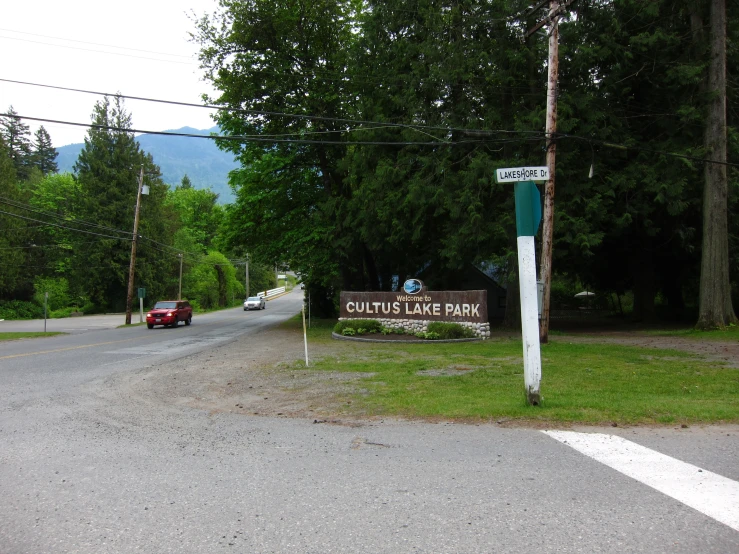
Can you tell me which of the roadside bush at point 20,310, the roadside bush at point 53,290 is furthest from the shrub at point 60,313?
the roadside bush at point 53,290

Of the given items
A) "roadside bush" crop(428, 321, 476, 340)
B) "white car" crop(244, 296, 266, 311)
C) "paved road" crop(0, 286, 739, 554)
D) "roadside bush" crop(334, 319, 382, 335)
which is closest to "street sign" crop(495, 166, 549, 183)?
"paved road" crop(0, 286, 739, 554)

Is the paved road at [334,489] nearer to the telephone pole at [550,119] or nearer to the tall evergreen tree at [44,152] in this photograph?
the telephone pole at [550,119]

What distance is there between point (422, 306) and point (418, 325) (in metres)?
0.75

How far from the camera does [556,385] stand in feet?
32.0

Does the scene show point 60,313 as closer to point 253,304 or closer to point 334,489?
point 253,304

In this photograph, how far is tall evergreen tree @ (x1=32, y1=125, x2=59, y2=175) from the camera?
314ft

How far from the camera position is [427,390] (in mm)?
9750

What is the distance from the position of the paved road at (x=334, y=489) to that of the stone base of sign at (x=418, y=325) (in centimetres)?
1328

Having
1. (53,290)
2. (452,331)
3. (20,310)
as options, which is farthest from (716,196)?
(53,290)

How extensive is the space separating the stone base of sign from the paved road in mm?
13283

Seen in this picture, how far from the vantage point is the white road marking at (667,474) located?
4.25m

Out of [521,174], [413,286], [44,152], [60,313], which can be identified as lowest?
[60,313]

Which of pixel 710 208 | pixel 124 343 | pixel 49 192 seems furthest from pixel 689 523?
pixel 49 192

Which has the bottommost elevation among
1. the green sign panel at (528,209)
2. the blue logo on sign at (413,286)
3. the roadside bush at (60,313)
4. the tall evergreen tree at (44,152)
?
the roadside bush at (60,313)
